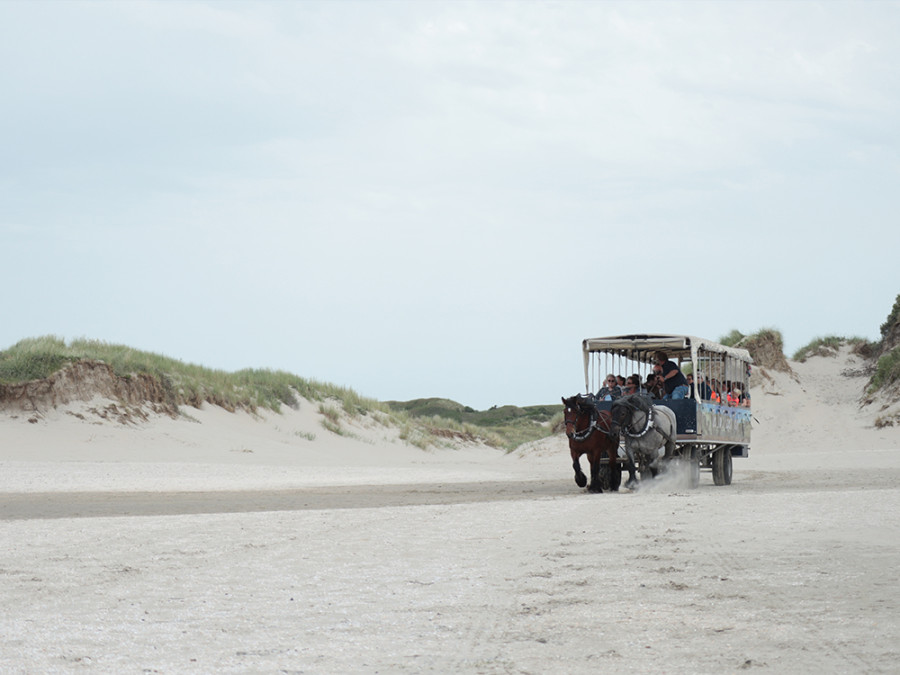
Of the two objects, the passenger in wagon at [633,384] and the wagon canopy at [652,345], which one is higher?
the wagon canopy at [652,345]

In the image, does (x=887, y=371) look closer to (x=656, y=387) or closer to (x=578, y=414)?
(x=656, y=387)

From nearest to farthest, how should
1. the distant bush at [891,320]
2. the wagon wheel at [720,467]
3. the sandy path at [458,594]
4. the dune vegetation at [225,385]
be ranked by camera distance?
the sandy path at [458,594], the wagon wheel at [720,467], the dune vegetation at [225,385], the distant bush at [891,320]

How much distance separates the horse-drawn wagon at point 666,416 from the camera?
A: 58.4ft

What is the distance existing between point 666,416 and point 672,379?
1480 millimetres

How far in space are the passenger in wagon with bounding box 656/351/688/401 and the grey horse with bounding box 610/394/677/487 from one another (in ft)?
3.43

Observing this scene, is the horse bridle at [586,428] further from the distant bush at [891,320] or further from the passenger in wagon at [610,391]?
the distant bush at [891,320]

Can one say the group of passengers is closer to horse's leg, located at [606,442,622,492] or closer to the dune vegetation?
horse's leg, located at [606,442,622,492]

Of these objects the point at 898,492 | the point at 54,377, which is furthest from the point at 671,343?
the point at 54,377

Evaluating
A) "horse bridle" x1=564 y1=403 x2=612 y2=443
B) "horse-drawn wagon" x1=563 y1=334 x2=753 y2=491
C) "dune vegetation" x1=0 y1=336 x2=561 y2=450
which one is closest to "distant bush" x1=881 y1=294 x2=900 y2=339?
"dune vegetation" x1=0 y1=336 x2=561 y2=450

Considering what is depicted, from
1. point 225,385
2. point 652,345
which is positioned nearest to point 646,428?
point 652,345

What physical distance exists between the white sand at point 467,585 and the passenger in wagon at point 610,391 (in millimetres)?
2132

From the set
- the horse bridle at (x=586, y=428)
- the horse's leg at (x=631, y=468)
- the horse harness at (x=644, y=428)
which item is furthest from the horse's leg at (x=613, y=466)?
the horse bridle at (x=586, y=428)

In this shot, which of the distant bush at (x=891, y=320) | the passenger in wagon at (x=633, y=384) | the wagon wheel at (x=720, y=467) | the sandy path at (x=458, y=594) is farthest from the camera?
the distant bush at (x=891, y=320)

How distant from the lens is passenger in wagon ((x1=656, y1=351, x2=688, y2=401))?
19.6 metres
